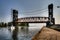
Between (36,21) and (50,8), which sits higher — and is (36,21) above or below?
below

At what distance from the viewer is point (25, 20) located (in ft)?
522

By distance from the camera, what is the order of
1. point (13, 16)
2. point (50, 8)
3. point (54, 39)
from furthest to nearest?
1. point (13, 16)
2. point (50, 8)
3. point (54, 39)

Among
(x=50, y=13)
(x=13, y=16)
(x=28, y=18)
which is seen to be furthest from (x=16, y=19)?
(x=50, y=13)

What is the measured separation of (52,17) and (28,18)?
1134 inches

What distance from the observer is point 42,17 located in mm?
160125

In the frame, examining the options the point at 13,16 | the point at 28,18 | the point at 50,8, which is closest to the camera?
the point at 50,8

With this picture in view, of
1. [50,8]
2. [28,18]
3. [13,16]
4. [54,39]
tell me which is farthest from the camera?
[28,18]

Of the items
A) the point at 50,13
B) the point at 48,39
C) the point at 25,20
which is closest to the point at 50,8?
the point at 50,13

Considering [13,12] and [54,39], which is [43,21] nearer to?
[13,12]

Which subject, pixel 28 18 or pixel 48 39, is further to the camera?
pixel 28 18

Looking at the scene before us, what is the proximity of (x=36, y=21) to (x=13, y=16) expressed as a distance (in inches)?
821

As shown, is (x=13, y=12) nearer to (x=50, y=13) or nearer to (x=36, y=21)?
(x=36, y=21)

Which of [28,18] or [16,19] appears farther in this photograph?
[28,18]

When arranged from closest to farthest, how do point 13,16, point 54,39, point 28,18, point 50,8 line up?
point 54,39 < point 50,8 < point 13,16 < point 28,18
